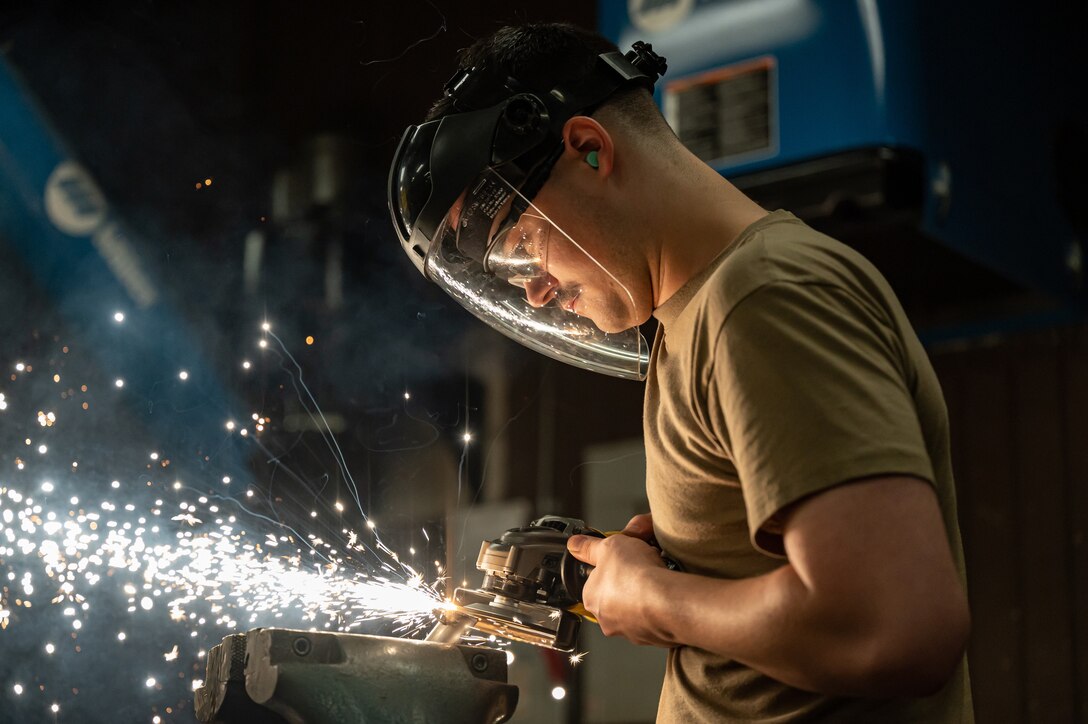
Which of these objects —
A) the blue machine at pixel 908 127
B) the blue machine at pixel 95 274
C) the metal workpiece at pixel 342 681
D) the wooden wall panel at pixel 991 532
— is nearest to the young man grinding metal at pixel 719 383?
the metal workpiece at pixel 342 681

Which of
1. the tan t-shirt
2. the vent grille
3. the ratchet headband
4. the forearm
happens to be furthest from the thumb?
the vent grille

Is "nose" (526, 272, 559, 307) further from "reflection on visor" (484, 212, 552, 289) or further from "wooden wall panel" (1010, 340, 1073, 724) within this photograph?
"wooden wall panel" (1010, 340, 1073, 724)

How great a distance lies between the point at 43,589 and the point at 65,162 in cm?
60

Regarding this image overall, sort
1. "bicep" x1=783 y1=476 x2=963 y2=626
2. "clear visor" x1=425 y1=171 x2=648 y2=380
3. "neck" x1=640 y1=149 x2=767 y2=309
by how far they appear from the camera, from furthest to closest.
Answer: "clear visor" x1=425 y1=171 x2=648 y2=380 → "neck" x1=640 y1=149 x2=767 y2=309 → "bicep" x1=783 y1=476 x2=963 y2=626

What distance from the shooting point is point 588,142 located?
1343 millimetres

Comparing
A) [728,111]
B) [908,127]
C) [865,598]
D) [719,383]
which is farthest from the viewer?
[728,111]

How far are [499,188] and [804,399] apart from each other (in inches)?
22.0

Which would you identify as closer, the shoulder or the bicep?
the bicep

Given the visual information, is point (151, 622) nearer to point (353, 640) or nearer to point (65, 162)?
point (353, 640)

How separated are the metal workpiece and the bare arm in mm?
533

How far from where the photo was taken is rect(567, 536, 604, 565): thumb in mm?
1315

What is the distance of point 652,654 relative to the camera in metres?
2.41

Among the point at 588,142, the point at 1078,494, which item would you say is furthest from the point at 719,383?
the point at 1078,494

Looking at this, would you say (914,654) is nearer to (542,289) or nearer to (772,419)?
(772,419)
